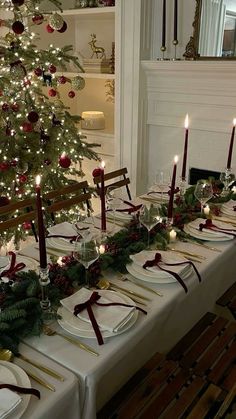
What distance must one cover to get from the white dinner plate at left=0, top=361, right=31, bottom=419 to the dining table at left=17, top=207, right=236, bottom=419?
93 millimetres

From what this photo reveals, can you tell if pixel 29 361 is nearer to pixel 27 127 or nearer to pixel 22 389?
pixel 22 389

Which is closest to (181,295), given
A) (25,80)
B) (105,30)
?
(25,80)

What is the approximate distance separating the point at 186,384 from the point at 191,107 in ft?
7.56

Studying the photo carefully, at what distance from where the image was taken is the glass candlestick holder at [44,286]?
1.15 metres

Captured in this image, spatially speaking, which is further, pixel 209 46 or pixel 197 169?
pixel 197 169

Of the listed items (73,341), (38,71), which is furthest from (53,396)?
(38,71)

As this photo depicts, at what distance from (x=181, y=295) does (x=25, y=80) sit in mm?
1853

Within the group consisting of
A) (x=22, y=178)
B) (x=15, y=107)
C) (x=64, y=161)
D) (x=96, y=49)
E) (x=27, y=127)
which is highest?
(x=96, y=49)

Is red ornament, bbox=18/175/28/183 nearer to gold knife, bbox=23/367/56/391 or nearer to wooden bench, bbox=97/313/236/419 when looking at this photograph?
wooden bench, bbox=97/313/236/419

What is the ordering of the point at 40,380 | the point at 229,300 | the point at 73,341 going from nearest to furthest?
the point at 40,380, the point at 73,341, the point at 229,300

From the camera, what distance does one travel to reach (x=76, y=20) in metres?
4.00

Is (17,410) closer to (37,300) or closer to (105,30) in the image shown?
(37,300)

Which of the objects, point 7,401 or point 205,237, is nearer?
point 7,401

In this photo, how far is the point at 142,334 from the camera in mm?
1163
